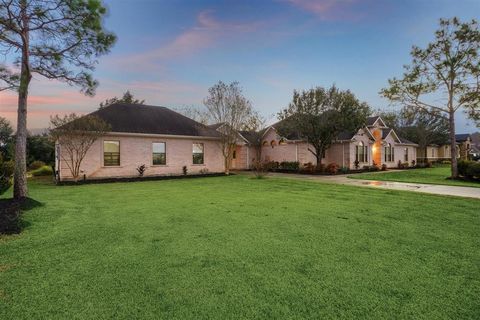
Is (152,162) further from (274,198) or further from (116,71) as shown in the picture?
(274,198)

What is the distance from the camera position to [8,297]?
8.98 ft

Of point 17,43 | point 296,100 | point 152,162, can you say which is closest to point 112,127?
point 152,162

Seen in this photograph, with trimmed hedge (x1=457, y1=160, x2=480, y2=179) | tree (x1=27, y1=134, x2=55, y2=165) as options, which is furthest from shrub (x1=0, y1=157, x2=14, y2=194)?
trimmed hedge (x1=457, y1=160, x2=480, y2=179)

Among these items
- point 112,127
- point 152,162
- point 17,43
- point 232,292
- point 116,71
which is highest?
point 116,71

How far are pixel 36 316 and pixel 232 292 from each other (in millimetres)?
1870

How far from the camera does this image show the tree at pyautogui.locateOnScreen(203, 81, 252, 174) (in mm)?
18797

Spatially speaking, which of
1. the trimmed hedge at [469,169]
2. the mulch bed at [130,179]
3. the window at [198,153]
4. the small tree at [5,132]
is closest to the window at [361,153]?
the trimmed hedge at [469,169]

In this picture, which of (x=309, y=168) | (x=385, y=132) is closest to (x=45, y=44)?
(x=309, y=168)

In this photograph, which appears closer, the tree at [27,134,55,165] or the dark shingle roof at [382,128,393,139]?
the tree at [27,134,55,165]

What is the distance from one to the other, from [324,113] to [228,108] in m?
7.29

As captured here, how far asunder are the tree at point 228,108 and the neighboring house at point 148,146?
1.06m

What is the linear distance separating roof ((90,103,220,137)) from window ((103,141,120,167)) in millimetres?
961

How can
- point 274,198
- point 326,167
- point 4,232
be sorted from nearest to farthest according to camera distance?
point 4,232
point 274,198
point 326,167

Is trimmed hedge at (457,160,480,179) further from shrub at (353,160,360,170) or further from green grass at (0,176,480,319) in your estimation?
green grass at (0,176,480,319)
